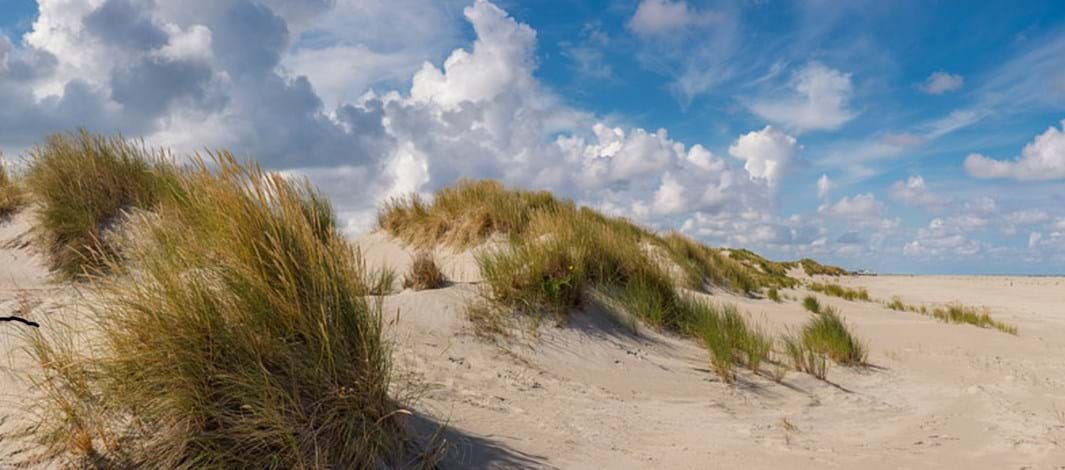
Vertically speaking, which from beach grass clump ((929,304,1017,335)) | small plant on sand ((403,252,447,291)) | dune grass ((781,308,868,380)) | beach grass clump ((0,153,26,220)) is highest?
beach grass clump ((0,153,26,220))

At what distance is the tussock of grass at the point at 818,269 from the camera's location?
34.8 meters

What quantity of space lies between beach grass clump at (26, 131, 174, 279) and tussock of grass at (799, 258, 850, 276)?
31.8 meters

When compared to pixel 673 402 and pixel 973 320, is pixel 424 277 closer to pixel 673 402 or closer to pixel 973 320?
pixel 673 402

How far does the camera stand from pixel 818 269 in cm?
3575

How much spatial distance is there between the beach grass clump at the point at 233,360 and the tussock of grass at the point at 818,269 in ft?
112

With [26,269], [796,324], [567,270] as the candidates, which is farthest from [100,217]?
[796,324]

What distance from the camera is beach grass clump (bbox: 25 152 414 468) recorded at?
2.80 m

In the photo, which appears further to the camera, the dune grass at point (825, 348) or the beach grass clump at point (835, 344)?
the beach grass clump at point (835, 344)

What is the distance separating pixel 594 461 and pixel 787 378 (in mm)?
3493

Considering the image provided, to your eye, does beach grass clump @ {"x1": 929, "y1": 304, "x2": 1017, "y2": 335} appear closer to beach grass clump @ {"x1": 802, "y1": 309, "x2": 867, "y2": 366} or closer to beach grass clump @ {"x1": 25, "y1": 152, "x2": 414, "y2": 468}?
beach grass clump @ {"x1": 802, "y1": 309, "x2": 867, "y2": 366}

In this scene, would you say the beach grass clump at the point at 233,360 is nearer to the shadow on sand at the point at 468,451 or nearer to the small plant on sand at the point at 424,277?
the shadow on sand at the point at 468,451

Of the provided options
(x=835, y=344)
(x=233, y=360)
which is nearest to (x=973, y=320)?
(x=835, y=344)

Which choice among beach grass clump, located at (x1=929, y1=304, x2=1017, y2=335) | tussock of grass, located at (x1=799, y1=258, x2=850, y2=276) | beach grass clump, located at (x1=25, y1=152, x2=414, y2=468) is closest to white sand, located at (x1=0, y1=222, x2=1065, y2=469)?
beach grass clump, located at (x1=25, y1=152, x2=414, y2=468)

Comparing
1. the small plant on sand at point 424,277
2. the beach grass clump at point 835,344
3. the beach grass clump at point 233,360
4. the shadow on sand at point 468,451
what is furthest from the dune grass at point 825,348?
the beach grass clump at point 233,360
